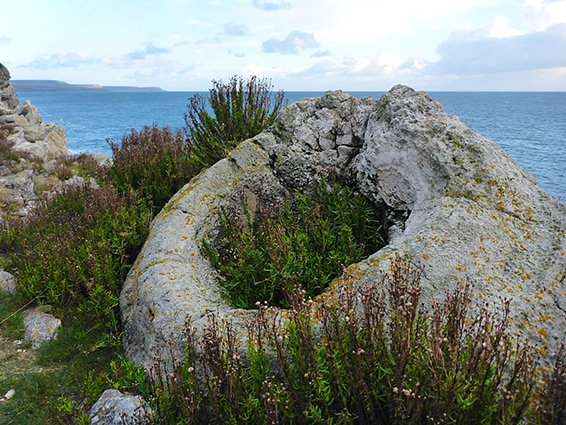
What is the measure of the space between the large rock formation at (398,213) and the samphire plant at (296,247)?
0.25 meters

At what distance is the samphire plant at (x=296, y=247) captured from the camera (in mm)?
4457

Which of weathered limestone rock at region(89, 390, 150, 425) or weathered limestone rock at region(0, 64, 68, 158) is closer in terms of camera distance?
weathered limestone rock at region(89, 390, 150, 425)

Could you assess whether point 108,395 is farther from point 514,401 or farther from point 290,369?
point 514,401

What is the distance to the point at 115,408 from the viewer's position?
3506 mm

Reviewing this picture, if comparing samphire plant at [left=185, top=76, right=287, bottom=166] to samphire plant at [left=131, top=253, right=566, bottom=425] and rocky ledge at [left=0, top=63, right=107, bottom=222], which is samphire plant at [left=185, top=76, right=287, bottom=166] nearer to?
rocky ledge at [left=0, top=63, right=107, bottom=222]

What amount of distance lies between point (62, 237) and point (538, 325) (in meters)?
6.48

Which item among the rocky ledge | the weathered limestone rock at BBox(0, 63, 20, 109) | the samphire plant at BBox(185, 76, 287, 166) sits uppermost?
the weathered limestone rock at BBox(0, 63, 20, 109)

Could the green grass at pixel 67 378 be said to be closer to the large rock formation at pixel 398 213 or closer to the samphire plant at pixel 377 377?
the large rock formation at pixel 398 213

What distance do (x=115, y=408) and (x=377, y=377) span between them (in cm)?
242

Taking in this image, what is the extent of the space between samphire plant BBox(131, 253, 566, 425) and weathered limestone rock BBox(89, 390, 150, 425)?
350 millimetres

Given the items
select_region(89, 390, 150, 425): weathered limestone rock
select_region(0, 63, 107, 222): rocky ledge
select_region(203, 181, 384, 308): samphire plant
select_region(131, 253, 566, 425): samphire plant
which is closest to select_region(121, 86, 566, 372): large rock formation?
select_region(203, 181, 384, 308): samphire plant

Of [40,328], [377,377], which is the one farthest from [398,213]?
[40,328]

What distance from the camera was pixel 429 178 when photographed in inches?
194

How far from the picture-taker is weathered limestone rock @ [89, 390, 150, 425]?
3389mm
